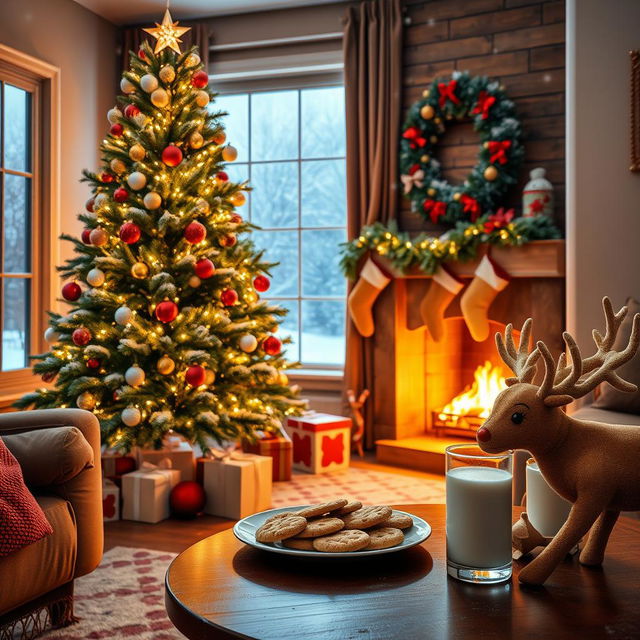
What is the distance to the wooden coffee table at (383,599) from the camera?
1083 millimetres

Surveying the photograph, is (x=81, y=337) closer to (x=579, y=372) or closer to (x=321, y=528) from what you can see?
(x=321, y=528)

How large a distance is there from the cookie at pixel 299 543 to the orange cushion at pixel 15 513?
2.46 ft

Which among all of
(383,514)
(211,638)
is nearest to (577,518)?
(383,514)

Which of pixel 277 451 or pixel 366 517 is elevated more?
pixel 366 517

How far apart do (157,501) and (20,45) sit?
8.65 ft

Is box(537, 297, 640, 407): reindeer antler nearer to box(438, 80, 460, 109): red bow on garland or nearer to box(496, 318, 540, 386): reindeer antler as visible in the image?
box(496, 318, 540, 386): reindeer antler

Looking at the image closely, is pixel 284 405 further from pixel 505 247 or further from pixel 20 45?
pixel 20 45

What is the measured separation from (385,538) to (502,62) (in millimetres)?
3532

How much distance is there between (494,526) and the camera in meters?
1.25

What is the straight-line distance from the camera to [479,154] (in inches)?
166

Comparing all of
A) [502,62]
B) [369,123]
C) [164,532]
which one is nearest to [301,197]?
[369,123]

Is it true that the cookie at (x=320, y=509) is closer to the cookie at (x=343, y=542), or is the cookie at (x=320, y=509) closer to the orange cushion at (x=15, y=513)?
the cookie at (x=343, y=542)

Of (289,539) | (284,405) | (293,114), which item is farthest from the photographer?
(293,114)

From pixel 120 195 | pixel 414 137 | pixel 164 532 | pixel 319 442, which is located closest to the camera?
pixel 164 532
